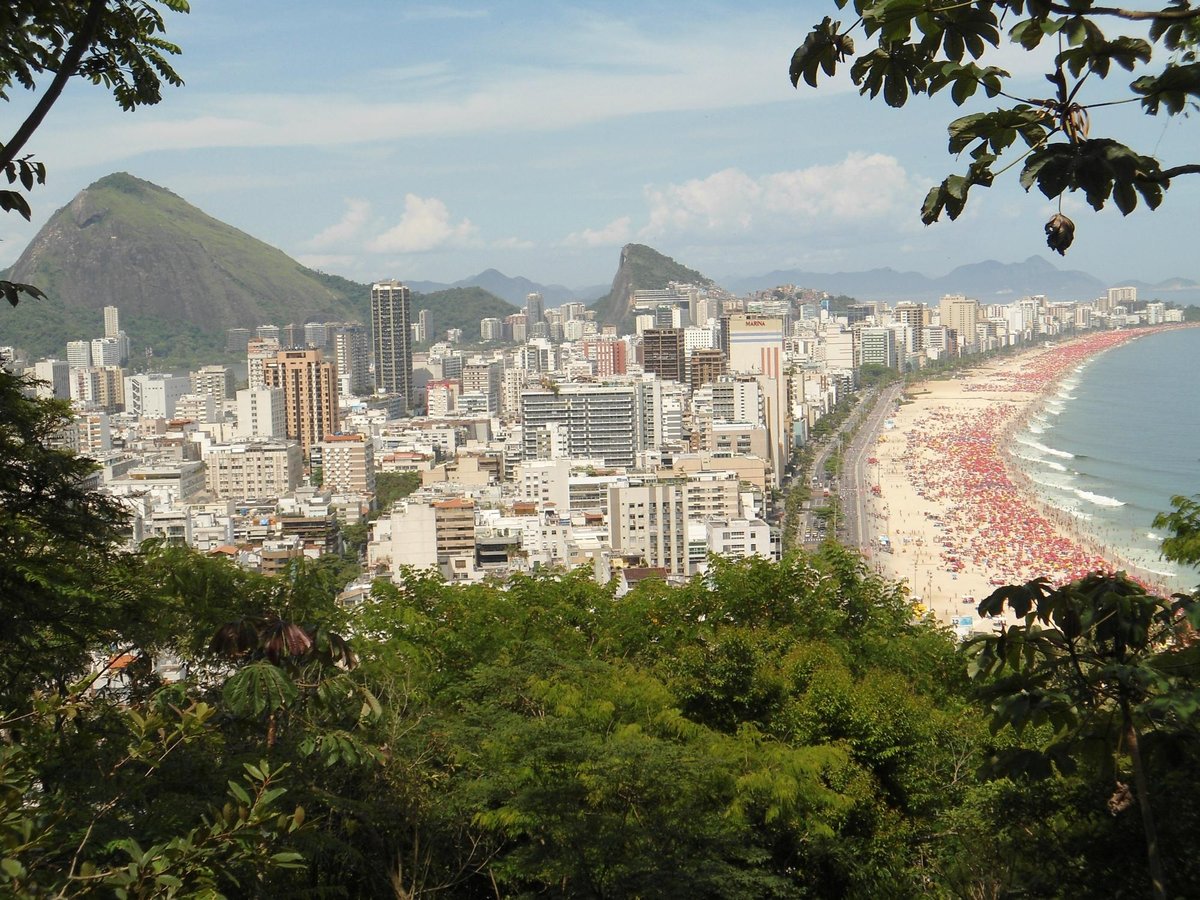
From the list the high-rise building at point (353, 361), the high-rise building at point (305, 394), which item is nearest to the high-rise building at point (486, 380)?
the high-rise building at point (353, 361)

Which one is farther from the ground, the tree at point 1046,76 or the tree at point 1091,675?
the tree at point 1046,76

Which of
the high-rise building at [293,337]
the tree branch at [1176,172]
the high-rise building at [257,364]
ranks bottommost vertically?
the tree branch at [1176,172]

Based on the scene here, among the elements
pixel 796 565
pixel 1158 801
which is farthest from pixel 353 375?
pixel 1158 801

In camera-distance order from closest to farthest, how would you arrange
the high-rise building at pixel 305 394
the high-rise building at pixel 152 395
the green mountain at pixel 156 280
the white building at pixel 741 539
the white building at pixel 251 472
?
the white building at pixel 741 539
the white building at pixel 251 472
the high-rise building at pixel 305 394
the high-rise building at pixel 152 395
the green mountain at pixel 156 280

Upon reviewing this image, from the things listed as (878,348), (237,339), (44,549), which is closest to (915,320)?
(878,348)

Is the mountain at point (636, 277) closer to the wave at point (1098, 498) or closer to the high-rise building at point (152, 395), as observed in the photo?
the high-rise building at point (152, 395)

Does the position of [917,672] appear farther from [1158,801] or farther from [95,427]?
[95,427]

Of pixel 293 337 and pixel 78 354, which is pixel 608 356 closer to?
pixel 293 337

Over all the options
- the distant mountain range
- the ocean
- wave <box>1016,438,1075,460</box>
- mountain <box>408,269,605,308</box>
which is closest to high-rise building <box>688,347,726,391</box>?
the ocean
